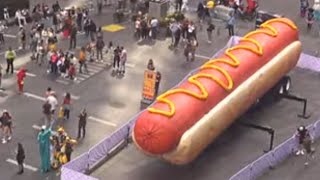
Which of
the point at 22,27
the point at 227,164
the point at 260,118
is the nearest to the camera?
the point at 227,164

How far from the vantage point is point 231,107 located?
113 feet

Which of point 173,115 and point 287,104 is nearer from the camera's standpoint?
point 173,115

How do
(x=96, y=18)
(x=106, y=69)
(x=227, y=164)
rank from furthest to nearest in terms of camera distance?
(x=96, y=18) < (x=106, y=69) < (x=227, y=164)

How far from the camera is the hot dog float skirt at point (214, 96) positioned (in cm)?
3056

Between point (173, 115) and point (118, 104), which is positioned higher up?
point (173, 115)

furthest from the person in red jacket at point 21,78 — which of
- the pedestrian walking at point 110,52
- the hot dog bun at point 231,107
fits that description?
the hot dog bun at point 231,107

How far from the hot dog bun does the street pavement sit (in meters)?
1.68

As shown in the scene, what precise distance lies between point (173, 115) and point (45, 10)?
22.8 meters

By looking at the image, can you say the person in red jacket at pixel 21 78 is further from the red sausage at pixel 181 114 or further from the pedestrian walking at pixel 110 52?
the red sausage at pixel 181 114

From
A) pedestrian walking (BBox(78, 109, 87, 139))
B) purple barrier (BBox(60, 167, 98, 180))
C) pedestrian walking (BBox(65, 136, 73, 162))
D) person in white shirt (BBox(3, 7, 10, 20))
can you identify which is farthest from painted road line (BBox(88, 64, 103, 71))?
purple barrier (BBox(60, 167, 98, 180))

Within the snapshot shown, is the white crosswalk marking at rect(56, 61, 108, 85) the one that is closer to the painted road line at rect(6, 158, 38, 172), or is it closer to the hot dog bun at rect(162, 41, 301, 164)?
the painted road line at rect(6, 158, 38, 172)

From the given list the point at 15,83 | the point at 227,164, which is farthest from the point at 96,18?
the point at 227,164

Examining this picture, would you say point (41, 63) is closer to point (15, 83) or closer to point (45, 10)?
point (15, 83)

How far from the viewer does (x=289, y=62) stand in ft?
133
